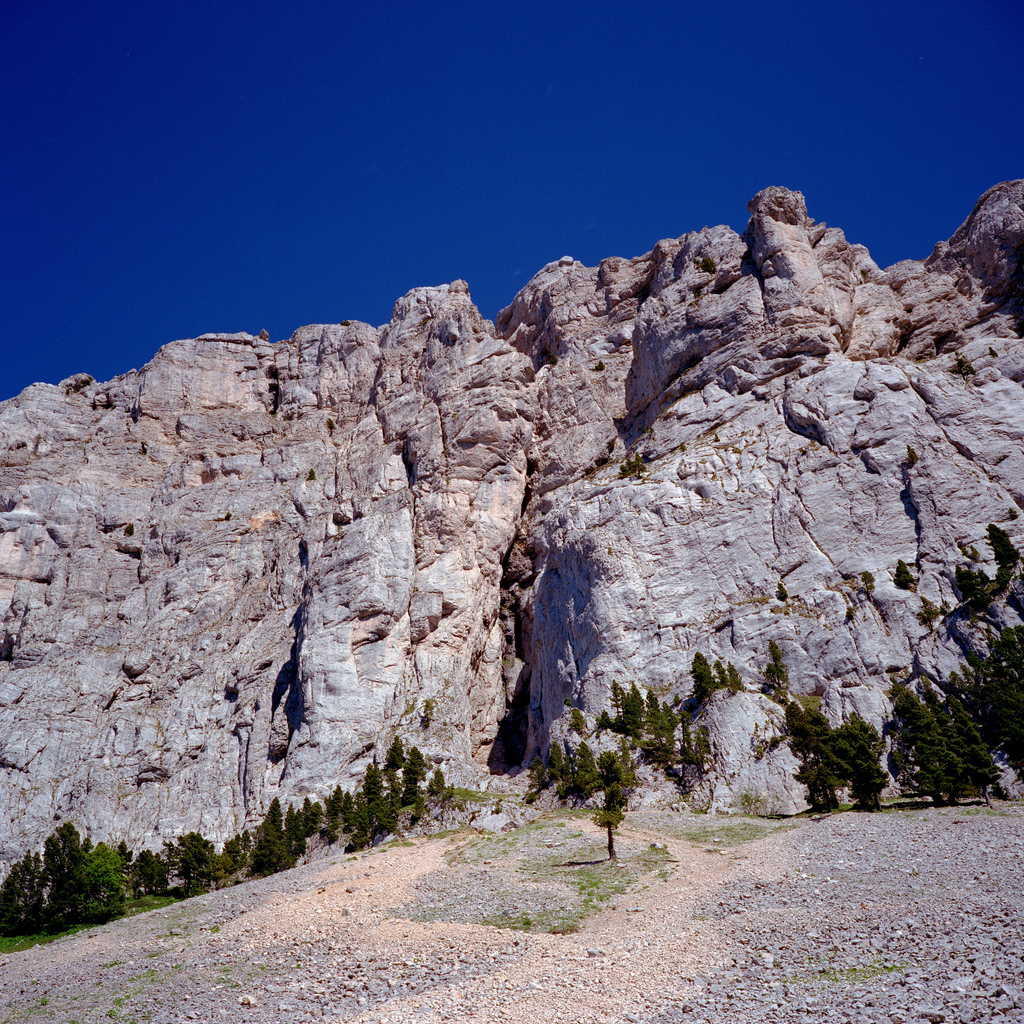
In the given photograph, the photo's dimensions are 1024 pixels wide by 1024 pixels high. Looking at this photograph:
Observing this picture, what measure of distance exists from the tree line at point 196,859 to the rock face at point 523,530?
24.7ft

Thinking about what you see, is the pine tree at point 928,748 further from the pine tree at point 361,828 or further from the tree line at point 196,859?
the pine tree at point 361,828

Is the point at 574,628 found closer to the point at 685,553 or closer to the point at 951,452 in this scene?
the point at 685,553

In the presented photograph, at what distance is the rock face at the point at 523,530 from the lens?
64812 millimetres

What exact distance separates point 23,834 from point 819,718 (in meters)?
70.0

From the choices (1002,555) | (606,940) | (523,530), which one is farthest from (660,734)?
(523,530)

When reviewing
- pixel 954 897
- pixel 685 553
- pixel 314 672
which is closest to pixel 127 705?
pixel 314 672

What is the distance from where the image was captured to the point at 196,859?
176 ft

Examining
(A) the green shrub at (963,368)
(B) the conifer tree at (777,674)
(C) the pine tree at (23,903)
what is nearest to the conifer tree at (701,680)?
(B) the conifer tree at (777,674)

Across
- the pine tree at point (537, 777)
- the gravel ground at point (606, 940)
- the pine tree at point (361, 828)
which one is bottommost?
the gravel ground at point (606, 940)

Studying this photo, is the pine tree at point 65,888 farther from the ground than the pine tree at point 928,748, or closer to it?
closer to it

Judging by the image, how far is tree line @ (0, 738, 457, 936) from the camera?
46.8 meters

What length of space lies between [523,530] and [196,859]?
51.5 metres

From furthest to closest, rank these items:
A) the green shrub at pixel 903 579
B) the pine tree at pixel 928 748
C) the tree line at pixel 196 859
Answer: the green shrub at pixel 903 579
the tree line at pixel 196 859
the pine tree at pixel 928 748

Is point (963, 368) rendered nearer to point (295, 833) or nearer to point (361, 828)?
point (361, 828)
